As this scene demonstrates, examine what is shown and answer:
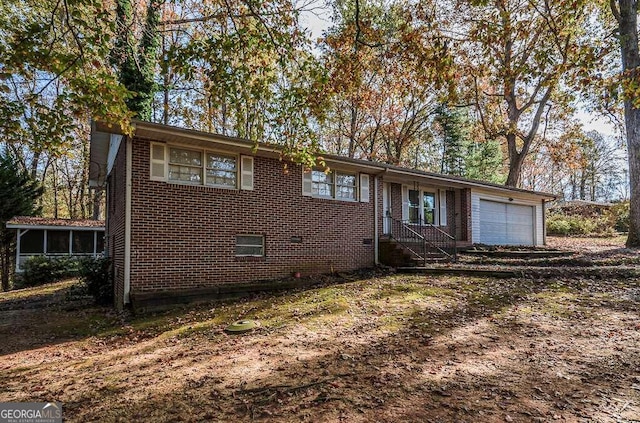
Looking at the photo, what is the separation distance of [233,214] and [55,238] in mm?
14134

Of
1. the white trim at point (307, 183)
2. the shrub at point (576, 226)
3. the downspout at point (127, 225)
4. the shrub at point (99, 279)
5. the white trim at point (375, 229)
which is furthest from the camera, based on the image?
the shrub at point (576, 226)

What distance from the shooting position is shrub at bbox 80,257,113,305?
32.1 feet

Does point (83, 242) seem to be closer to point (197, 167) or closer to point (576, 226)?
point (197, 167)

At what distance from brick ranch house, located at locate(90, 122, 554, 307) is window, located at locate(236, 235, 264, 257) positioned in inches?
1.1

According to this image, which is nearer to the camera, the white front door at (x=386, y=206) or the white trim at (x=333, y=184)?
the white trim at (x=333, y=184)

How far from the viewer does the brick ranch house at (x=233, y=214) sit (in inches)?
324

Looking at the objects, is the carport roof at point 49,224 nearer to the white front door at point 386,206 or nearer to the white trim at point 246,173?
the white trim at point 246,173

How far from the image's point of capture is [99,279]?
1009cm

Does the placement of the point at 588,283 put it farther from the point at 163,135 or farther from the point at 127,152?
the point at 127,152

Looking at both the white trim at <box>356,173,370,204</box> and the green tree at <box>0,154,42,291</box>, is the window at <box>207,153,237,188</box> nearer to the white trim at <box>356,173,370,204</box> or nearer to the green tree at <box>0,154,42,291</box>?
the white trim at <box>356,173,370,204</box>

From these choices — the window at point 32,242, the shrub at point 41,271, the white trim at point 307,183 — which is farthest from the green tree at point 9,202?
the white trim at point 307,183

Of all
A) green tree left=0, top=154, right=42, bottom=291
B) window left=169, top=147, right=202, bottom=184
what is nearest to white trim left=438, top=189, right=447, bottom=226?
window left=169, top=147, right=202, bottom=184

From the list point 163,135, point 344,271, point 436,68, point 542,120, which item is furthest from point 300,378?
point 542,120

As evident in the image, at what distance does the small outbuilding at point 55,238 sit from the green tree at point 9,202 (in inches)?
21.3
